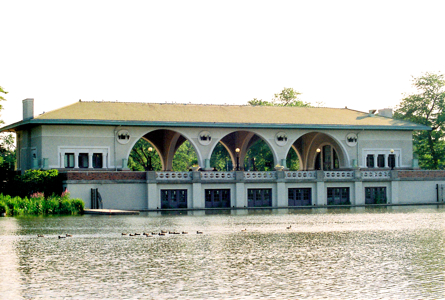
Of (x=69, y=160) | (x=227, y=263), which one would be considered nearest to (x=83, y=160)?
(x=69, y=160)

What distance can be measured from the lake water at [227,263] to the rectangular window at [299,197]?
25.9 meters

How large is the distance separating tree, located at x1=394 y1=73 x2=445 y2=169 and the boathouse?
844 centimetres

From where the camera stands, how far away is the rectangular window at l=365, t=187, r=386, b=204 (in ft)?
201

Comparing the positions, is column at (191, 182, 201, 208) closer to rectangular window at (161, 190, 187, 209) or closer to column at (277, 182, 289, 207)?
rectangular window at (161, 190, 187, 209)

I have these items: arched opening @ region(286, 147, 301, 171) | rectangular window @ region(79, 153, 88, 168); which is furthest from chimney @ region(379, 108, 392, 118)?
rectangular window @ region(79, 153, 88, 168)

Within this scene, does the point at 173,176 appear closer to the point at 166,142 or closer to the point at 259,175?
the point at 259,175

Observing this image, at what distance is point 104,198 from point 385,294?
131 feet

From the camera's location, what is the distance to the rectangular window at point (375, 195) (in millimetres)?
61125

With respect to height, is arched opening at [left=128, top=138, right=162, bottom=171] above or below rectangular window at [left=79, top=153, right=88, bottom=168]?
above

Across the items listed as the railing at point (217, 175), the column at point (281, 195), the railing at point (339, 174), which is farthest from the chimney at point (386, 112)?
the railing at point (217, 175)

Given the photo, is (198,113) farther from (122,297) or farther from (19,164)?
(122,297)

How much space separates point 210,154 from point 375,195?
14663 millimetres

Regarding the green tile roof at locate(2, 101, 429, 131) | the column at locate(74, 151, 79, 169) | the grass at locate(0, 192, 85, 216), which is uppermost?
the green tile roof at locate(2, 101, 429, 131)

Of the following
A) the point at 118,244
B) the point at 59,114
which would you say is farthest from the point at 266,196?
the point at 118,244
